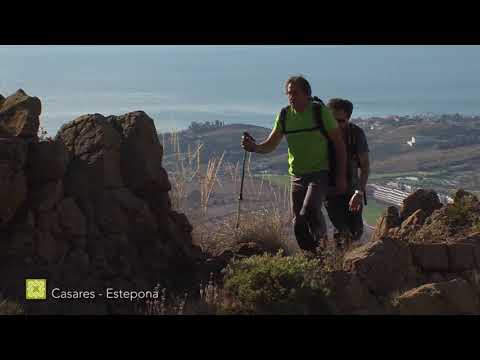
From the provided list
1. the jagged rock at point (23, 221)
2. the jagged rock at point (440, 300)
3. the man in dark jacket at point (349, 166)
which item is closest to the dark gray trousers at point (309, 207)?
the man in dark jacket at point (349, 166)

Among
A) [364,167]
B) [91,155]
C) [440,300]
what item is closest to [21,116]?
[91,155]

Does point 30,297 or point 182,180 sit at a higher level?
point 182,180

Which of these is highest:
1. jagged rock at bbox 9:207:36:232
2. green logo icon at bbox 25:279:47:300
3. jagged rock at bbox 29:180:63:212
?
jagged rock at bbox 29:180:63:212

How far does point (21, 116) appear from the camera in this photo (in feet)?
27.5

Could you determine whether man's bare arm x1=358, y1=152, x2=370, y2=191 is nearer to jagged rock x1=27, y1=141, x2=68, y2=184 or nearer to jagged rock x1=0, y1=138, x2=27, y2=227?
jagged rock x1=27, y1=141, x2=68, y2=184

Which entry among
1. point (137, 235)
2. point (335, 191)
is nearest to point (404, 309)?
point (335, 191)

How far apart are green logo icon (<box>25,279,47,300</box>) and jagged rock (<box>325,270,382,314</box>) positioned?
2730 mm

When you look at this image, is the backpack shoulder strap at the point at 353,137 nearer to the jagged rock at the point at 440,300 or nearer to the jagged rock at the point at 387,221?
the jagged rock at the point at 387,221

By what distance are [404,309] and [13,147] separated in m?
4.18

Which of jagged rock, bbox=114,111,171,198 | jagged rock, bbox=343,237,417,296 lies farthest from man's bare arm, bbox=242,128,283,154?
jagged rock, bbox=343,237,417,296

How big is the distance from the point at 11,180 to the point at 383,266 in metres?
3.81

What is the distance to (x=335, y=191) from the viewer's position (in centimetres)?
827

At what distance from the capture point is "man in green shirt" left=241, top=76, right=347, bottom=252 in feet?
25.6

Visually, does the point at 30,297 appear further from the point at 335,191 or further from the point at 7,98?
the point at 335,191
